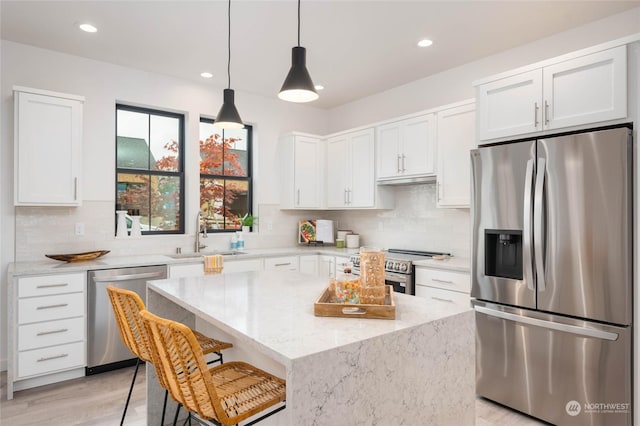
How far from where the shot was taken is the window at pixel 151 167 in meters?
4.08

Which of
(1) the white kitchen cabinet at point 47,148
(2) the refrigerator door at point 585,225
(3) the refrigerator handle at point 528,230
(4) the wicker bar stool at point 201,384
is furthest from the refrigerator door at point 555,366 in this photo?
(1) the white kitchen cabinet at point 47,148

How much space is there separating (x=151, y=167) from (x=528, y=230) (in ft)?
12.1

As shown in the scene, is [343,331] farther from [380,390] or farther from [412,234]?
[412,234]

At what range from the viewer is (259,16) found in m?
2.96

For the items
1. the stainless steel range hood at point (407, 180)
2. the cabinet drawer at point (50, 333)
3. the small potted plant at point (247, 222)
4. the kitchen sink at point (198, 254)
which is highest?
the stainless steel range hood at point (407, 180)

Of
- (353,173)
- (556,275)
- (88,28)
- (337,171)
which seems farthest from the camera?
(337,171)

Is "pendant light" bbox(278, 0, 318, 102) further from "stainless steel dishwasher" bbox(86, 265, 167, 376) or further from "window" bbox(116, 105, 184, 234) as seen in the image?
"window" bbox(116, 105, 184, 234)

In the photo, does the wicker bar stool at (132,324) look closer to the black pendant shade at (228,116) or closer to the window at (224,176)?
the black pendant shade at (228,116)

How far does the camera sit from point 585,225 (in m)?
2.30

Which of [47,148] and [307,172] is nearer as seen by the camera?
[47,148]

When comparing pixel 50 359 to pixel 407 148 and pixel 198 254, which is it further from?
pixel 407 148

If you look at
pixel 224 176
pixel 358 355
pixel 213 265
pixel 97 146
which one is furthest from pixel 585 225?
pixel 97 146

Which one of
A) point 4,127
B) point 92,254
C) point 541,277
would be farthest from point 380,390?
point 4,127

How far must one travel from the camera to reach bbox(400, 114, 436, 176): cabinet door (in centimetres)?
374
